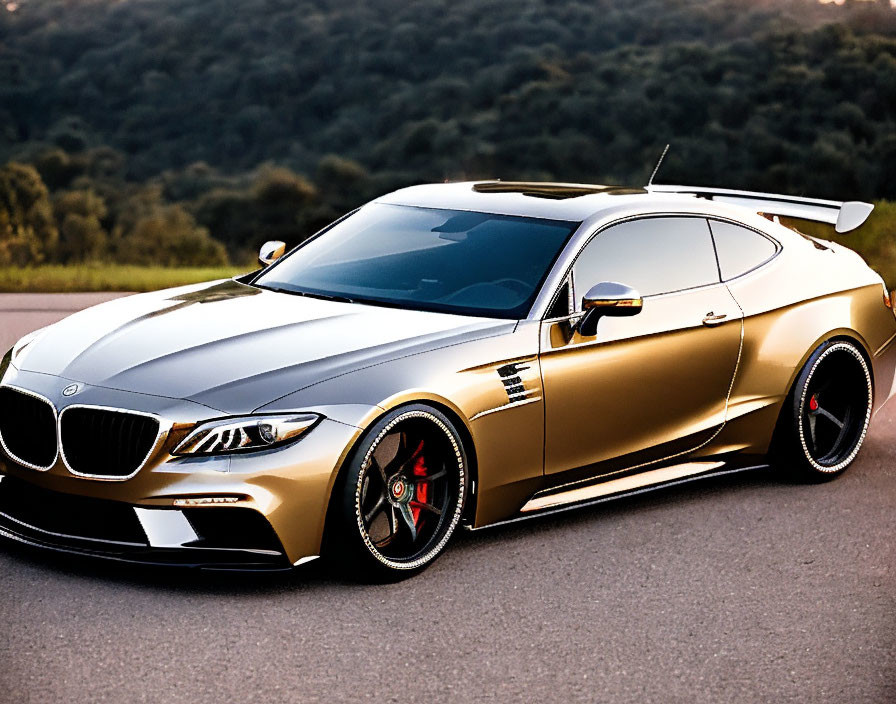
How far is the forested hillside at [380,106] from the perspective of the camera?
46281 millimetres

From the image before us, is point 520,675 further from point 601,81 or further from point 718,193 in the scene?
point 601,81

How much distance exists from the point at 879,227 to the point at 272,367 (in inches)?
668

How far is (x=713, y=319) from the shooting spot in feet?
24.4

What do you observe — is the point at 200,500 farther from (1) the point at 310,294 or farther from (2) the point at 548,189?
(2) the point at 548,189

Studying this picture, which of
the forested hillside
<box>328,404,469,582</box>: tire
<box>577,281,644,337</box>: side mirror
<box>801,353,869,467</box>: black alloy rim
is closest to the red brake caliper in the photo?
<box>328,404,469,582</box>: tire

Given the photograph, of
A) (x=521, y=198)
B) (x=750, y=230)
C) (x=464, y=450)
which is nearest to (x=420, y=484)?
(x=464, y=450)

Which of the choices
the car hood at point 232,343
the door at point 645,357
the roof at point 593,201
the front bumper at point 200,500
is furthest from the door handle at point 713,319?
the front bumper at point 200,500

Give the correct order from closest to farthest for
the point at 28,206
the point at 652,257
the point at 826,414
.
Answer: the point at 652,257 < the point at 826,414 < the point at 28,206

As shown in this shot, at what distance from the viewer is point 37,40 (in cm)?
6269

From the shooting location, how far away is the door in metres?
6.73

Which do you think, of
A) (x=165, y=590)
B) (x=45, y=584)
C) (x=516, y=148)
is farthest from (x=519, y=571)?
(x=516, y=148)

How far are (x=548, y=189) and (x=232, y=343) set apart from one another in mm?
2373

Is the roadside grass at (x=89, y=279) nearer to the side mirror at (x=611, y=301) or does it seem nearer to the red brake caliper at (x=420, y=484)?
the side mirror at (x=611, y=301)

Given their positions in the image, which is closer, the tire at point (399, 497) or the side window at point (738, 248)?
the tire at point (399, 497)
